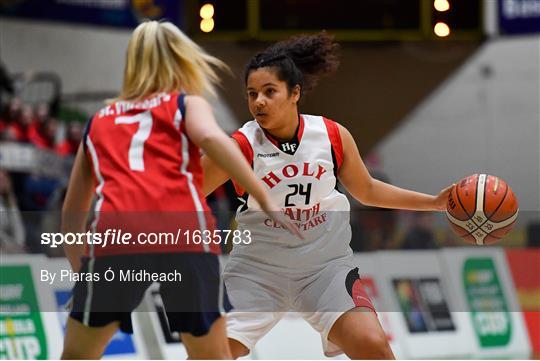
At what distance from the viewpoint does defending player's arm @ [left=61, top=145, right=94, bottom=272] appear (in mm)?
4488

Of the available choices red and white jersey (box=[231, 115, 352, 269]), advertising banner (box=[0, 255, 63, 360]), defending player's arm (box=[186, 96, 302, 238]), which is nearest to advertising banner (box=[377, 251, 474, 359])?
advertising banner (box=[0, 255, 63, 360])

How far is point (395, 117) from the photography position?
13.6 meters

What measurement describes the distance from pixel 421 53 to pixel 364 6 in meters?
2.31

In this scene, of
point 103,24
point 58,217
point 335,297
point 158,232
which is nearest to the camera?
point 158,232

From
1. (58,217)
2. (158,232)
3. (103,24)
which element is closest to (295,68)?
(158,232)

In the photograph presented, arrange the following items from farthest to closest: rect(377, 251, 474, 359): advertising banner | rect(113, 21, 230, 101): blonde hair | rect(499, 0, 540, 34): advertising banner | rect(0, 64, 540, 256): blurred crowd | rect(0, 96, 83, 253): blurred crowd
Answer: rect(499, 0, 540, 34): advertising banner < rect(0, 96, 83, 253): blurred crowd < rect(0, 64, 540, 256): blurred crowd < rect(377, 251, 474, 359): advertising banner < rect(113, 21, 230, 101): blonde hair

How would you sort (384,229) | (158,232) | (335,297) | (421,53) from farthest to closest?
(421,53) < (384,229) < (335,297) < (158,232)

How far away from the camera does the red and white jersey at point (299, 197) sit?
5.39 metres

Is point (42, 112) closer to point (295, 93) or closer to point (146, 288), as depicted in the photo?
point (295, 93)

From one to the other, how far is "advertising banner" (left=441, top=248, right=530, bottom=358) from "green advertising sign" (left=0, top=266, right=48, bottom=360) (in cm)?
345

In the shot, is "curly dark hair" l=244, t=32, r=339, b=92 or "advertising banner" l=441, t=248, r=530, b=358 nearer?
"curly dark hair" l=244, t=32, r=339, b=92

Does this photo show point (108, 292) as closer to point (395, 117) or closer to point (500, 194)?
point (500, 194)

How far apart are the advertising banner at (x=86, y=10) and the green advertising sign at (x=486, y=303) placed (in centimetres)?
409

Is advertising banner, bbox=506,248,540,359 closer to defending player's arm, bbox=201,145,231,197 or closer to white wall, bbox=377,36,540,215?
white wall, bbox=377,36,540,215
